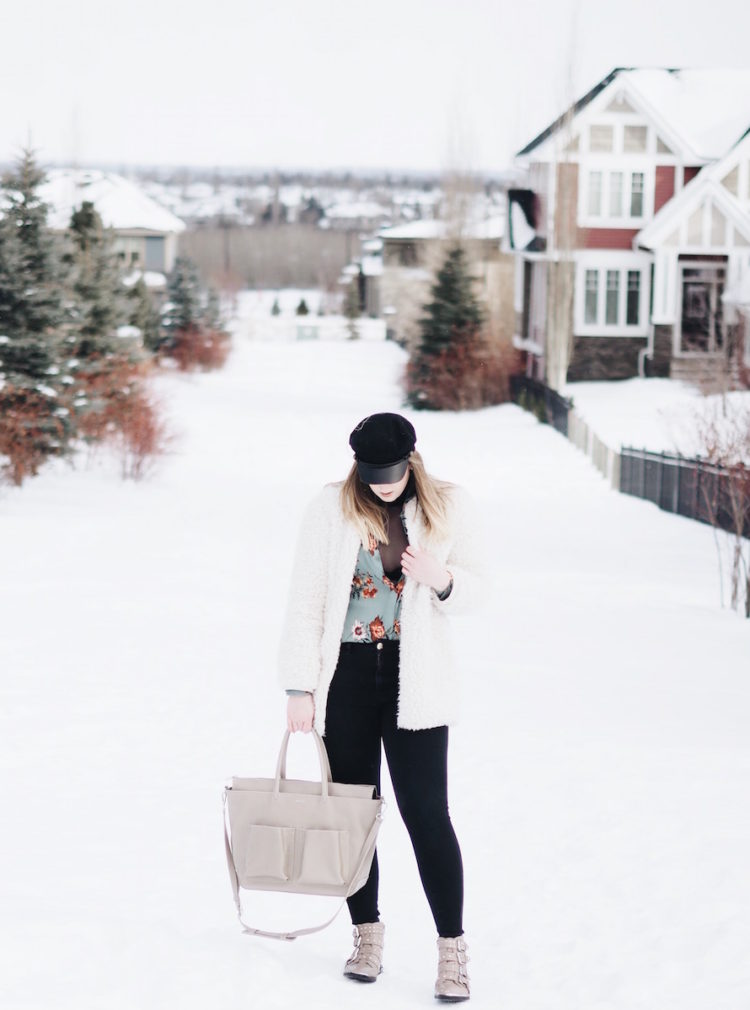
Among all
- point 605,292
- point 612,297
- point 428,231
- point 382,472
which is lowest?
point 382,472

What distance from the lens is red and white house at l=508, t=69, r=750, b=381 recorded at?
126ft

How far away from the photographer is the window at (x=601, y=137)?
1564 inches

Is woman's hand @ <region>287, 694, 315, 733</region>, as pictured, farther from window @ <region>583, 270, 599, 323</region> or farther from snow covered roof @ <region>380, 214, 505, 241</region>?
snow covered roof @ <region>380, 214, 505, 241</region>

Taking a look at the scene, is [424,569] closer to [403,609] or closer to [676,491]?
[403,609]

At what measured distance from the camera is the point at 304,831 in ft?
14.6

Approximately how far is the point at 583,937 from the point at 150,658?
629cm

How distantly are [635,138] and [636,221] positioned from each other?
7.19 ft

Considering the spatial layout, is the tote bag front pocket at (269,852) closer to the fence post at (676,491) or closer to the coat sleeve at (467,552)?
the coat sleeve at (467,552)

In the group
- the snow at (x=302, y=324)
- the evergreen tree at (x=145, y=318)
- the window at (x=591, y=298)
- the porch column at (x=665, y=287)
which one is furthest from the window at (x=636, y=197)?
the snow at (x=302, y=324)

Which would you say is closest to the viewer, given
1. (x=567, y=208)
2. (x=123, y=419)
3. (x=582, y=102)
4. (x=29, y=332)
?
(x=29, y=332)

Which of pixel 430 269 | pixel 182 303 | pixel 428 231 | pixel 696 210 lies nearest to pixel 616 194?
pixel 696 210

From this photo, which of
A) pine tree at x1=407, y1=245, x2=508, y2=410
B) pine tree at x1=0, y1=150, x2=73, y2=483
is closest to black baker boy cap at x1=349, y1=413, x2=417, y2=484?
pine tree at x1=0, y1=150, x2=73, y2=483

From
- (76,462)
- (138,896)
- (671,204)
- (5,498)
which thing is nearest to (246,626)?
(138,896)

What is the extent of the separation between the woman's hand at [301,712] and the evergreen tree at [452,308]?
38925 millimetres
